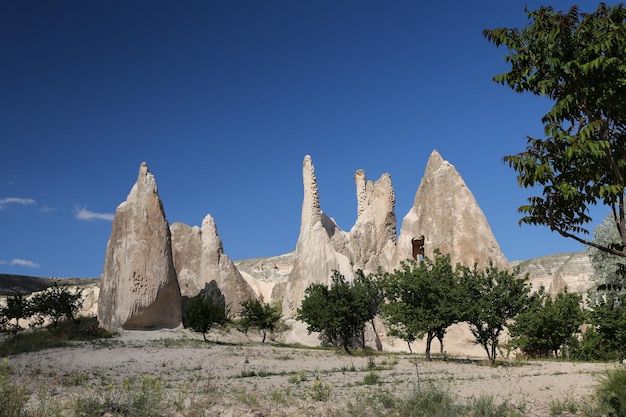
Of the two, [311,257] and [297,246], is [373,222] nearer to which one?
[297,246]

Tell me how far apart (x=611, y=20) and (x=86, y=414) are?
1033cm

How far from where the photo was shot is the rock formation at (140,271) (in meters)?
32.3

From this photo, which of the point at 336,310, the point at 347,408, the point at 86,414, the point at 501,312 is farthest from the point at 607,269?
the point at 86,414

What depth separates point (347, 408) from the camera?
9141 millimetres

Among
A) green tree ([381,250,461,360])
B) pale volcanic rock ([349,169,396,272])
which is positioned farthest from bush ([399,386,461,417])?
pale volcanic rock ([349,169,396,272])

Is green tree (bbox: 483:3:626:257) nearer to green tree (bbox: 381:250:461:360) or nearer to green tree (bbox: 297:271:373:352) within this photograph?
green tree (bbox: 381:250:461:360)

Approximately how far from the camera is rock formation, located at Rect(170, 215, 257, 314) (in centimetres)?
5231

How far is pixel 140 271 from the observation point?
108 feet

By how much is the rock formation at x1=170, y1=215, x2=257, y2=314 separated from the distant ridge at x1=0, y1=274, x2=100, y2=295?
1941 inches

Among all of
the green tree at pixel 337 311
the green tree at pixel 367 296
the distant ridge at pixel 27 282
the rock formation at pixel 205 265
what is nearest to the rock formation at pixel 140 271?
the green tree at pixel 337 311

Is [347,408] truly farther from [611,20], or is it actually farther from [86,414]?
[611,20]

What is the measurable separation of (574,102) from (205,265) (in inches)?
1923

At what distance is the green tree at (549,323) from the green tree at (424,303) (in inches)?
228

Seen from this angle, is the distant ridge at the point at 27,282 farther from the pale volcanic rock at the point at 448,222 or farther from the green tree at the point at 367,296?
the green tree at the point at 367,296
